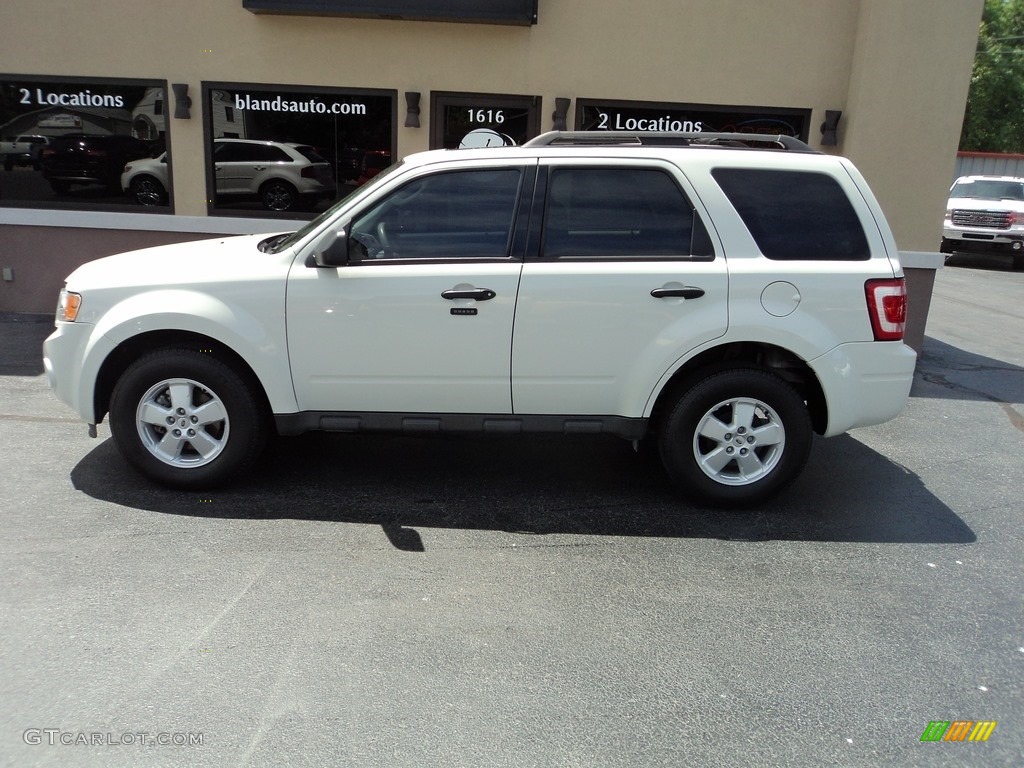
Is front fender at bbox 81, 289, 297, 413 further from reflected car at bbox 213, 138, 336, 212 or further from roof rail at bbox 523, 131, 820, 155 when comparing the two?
reflected car at bbox 213, 138, 336, 212

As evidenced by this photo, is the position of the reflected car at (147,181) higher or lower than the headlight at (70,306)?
higher

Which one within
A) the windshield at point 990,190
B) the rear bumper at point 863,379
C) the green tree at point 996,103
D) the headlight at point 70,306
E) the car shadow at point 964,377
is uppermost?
the green tree at point 996,103

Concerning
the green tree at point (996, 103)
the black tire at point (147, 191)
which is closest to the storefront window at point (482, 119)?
the black tire at point (147, 191)

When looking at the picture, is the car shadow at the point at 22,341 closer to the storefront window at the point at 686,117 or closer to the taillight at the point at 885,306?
the storefront window at the point at 686,117

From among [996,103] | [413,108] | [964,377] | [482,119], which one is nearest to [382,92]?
[413,108]

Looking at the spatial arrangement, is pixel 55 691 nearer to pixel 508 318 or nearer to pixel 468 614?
pixel 468 614

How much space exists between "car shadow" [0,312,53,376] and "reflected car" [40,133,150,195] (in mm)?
1554

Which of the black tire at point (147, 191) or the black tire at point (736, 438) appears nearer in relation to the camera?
the black tire at point (736, 438)

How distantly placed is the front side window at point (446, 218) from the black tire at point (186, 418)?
1.12 m

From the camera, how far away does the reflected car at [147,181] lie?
911 centimetres

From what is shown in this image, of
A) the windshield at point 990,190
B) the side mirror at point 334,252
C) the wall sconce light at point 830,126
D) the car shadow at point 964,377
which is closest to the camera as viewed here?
the side mirror at point 334,252

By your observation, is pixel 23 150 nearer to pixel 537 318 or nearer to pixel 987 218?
pixel 537 318

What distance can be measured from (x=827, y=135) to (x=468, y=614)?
699 centimetres

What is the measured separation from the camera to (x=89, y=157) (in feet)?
30.0
